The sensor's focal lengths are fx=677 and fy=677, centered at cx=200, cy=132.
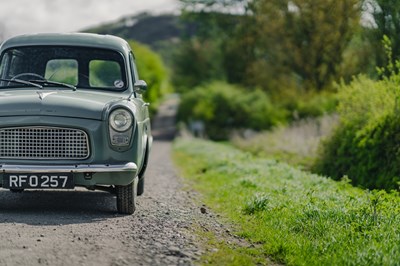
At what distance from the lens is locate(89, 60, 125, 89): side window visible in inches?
348

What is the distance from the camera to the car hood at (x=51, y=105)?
24.3 feet

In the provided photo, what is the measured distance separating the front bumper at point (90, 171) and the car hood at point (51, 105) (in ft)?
1.84

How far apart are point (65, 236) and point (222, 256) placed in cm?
151

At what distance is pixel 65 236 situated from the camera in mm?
6348

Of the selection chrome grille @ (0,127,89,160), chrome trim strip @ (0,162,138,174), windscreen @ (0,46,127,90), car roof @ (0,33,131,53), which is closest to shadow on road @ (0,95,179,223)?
chrome trim strip @ (0,162,138,174)

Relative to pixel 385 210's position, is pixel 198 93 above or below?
below

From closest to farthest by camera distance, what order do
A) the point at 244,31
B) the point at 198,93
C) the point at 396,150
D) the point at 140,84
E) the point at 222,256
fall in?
the point at 222,256, the point at 140,84, the point at 396,150, the point at 244,31, the point at 198,93

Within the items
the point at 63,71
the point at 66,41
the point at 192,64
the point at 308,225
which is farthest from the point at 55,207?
the point at 192,64

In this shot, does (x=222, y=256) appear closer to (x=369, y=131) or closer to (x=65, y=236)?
(x=65, y=236)

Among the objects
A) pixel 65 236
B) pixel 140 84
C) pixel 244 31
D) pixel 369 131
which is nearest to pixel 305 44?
pixel 244 31

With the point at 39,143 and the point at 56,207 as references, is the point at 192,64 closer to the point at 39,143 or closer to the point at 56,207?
the point at 56,207

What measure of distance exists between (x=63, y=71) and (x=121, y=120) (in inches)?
68.2

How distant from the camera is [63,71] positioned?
888 centimetres

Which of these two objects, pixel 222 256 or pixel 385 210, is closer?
pixel 222 256
